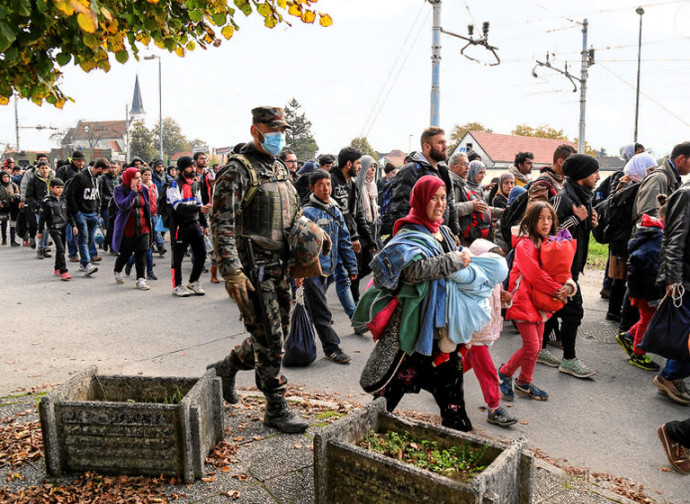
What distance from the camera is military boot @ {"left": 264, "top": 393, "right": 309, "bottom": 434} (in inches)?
171

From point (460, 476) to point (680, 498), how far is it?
1.72m

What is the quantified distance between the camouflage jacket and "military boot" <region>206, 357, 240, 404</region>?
0.91 m

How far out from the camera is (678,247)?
5.13m

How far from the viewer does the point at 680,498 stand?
3787 millimetres

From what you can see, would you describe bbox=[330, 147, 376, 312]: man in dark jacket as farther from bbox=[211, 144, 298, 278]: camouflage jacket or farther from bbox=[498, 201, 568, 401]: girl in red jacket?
bbox=[211, 144, 298, 278]: camouflage jacket

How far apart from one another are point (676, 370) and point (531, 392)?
1310 mm

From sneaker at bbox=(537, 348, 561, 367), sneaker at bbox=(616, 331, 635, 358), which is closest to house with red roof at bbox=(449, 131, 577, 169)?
sneaker at bbox=(616, 331, 635, 358)

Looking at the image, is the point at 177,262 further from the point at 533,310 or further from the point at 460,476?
the point at 460,476

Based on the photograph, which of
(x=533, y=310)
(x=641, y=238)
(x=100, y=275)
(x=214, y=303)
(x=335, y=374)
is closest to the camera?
(x=533, y=310)

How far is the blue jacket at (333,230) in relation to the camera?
675 cm

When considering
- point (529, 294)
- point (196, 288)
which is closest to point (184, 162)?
point (196, 288)

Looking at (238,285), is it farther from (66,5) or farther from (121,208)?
(121,208)

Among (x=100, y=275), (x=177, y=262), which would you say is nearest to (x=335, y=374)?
(x=177, y=262)

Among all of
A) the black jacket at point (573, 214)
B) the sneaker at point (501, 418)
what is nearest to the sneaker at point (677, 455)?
the sneaker at point (501, 418)
